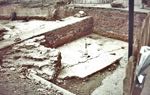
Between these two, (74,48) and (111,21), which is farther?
(111,21)

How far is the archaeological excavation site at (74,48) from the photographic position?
163 inches

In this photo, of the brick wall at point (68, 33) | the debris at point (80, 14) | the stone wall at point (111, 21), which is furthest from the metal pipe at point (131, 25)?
the debris at point (80, 14)

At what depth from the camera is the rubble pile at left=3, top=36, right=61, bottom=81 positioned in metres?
5.88

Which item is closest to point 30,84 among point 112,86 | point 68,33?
point 112,86

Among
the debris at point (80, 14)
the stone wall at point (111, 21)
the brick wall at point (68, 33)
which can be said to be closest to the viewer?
the brick wall at point (68, 33)

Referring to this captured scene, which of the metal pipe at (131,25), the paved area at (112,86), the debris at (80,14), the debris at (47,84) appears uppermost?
the metal pipe at (131,25)

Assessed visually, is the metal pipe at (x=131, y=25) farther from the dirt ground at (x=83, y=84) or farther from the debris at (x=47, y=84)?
the dirt ground at (x=83, y=84)

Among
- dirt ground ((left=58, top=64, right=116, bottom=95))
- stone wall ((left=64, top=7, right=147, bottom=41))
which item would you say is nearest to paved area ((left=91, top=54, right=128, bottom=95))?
dirt ground ((left=58, top=64, right=116, bottom=95))

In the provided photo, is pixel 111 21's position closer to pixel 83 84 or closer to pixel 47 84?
pixel 83 84

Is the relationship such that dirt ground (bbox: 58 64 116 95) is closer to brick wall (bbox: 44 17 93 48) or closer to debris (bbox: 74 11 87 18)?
brick wall (bbox: 44 17 93 48)

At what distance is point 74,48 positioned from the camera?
344 inches

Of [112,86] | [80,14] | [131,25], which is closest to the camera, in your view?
[131,25]

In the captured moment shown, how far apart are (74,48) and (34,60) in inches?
99.7

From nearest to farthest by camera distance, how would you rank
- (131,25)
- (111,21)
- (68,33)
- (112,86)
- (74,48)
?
(131,25) → (112,86) → (74,48) → (68,33) → (111,21)
